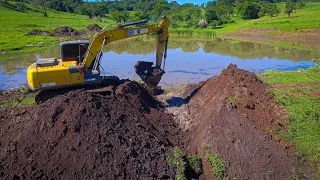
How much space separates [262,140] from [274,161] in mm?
844

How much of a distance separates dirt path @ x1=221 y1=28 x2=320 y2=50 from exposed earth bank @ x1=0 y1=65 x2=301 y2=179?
91.0 feet

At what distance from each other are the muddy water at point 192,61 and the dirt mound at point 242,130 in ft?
25.2

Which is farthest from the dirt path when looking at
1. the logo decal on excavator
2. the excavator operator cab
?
the excavator operator cab

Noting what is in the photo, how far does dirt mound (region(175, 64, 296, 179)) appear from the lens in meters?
9.36

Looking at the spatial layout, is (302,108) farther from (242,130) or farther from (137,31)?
(137,31)

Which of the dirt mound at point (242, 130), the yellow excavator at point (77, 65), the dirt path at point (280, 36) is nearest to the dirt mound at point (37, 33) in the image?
the dirt path at point (280, 36)

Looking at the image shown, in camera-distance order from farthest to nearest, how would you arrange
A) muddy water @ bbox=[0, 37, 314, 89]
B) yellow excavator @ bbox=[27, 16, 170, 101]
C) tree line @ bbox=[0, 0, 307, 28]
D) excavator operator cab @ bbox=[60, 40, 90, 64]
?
tree line @ bbox=[0, 0, 307, 28]
muddy water @ bbox=[0, 37, 314, 89]
excavator operator cab @ bbox=[60, 40, 90, 64]
yellow excavator @ bbox=[27, 16, 170, 101]

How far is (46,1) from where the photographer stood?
93812mm

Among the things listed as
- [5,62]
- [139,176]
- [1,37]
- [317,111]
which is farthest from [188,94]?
[1,37]

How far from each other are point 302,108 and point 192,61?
54.6 feet

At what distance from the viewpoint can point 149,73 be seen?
16141 millimetres

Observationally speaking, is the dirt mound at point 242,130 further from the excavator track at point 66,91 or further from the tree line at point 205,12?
the tree line at point 205,12

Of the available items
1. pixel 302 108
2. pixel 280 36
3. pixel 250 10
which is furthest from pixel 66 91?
pixel 250 10

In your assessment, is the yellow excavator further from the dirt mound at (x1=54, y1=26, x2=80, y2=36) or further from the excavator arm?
the dirt mound at (x1=54, y1=26, x2=80, y2=36)
